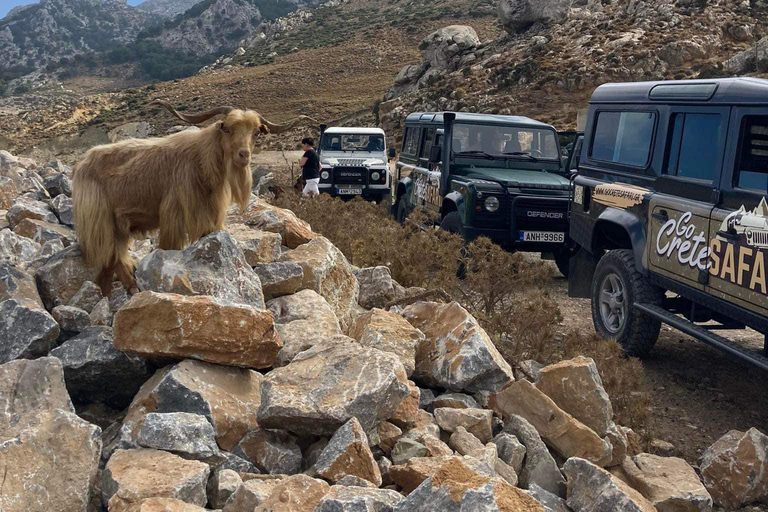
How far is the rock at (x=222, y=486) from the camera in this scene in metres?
2.96

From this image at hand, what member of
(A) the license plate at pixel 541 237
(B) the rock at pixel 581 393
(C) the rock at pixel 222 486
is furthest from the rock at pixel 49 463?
(A) the license plate at pixel 541 237

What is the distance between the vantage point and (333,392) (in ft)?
11.2

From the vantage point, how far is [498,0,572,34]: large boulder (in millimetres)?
47531

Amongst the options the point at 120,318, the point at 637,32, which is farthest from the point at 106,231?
the point at 637,32

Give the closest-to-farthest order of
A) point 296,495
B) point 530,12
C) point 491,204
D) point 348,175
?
point 296,495 < point 491,204 < point 348,175 < point 530,12

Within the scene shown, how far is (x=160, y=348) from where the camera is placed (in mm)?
3574

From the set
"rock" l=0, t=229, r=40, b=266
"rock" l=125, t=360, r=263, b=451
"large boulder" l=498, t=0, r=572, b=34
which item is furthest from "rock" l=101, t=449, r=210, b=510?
"large boulder" l=498, t=0, r=572, b=34

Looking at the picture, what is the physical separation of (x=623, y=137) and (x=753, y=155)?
5.91ft

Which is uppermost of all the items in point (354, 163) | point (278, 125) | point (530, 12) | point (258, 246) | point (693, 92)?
point (530, 12)

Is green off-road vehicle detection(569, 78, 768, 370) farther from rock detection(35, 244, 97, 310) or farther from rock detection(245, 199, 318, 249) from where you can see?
rock detection(35, 244, 97, 310)

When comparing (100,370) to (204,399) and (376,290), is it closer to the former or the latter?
(204,399)

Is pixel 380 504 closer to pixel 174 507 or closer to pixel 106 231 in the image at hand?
pixel 174 507

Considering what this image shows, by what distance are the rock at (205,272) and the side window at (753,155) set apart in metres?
3.53

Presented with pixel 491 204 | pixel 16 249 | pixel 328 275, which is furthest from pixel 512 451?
pixel 491 204
